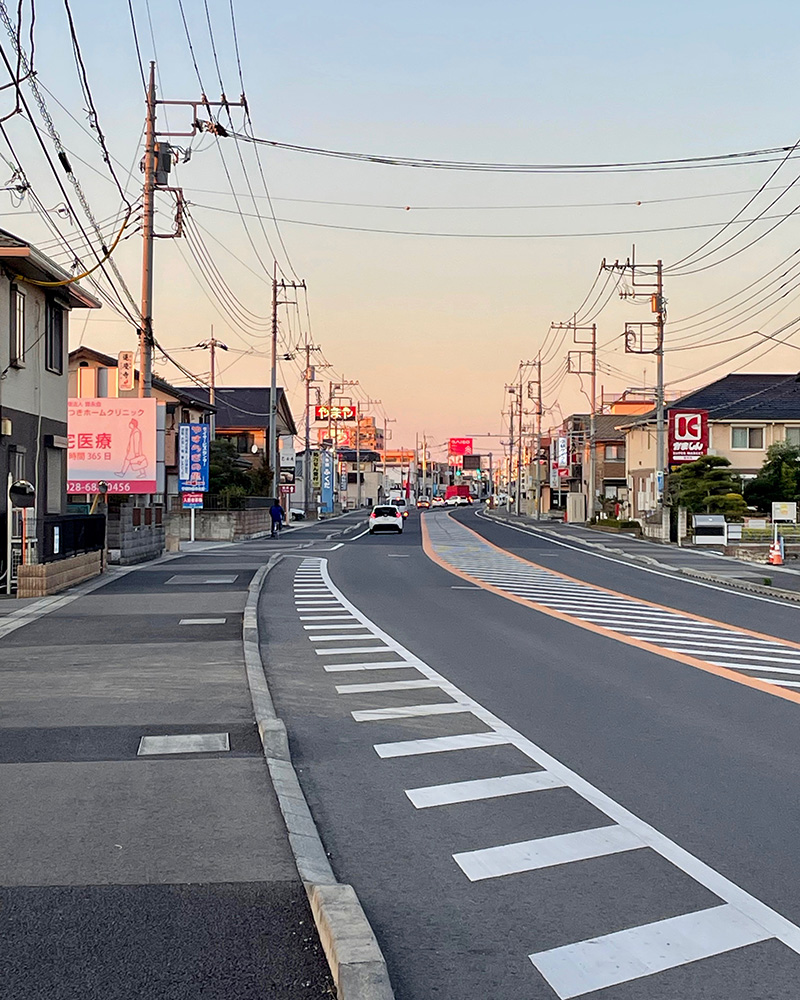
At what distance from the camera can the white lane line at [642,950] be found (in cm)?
448

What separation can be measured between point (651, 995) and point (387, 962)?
3.57 feet

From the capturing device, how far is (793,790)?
7543 millimetres

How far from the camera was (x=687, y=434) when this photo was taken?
176ft

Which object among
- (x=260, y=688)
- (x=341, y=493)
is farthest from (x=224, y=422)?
(x=260, y=688)

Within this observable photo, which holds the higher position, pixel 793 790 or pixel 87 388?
pixel 87 388

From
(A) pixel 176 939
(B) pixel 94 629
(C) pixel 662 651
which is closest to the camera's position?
(A) pixel 176 939

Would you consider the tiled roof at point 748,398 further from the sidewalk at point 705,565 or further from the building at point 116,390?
the building at point 116,390

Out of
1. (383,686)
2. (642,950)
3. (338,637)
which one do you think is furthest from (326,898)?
(338,637)

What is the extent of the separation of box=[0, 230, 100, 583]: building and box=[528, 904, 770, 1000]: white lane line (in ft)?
62.5

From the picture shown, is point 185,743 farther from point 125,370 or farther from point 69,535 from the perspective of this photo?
point 125,370

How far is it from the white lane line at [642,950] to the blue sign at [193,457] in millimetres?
42791

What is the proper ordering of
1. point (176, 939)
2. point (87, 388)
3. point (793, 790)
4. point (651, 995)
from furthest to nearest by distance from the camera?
point (87, 388), point (793, 790), point (176, 939), point (651, 995)

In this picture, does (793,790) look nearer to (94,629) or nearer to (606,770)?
(606,770)

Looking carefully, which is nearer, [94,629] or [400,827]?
[400,827]
